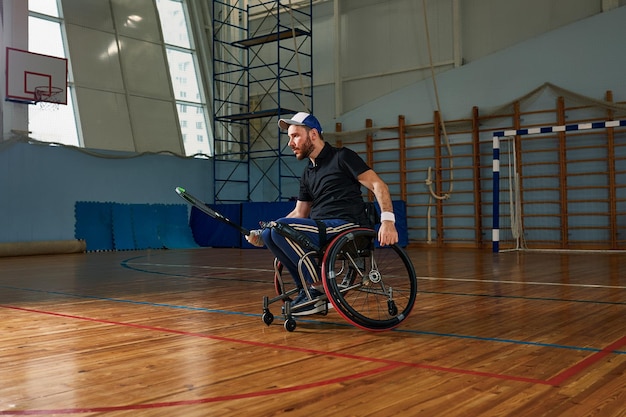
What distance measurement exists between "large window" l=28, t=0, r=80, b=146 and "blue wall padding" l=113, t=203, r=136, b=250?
58.8 inches

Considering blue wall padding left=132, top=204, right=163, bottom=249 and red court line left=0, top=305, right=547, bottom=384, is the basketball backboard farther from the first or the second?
red court line left=0, top=305, right=547, bottom=384

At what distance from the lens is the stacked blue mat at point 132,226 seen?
39.4 feet

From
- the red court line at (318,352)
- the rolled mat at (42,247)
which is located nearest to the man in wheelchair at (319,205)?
the red court line at (318,352)

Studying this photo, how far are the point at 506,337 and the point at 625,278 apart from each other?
3.27 m

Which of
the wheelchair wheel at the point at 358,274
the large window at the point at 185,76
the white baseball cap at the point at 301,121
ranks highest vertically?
the large window at the point at 185,76

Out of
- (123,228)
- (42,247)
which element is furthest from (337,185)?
(123,228)

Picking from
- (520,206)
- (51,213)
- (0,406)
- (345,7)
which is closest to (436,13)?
(345,7)

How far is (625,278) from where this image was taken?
5.64 metres

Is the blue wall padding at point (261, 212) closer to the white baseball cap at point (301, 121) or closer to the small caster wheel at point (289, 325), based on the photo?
the white baseball cap at point (301, 121)

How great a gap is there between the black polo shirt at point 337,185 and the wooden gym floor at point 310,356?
58cm

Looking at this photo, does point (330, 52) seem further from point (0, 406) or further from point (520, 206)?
point (0, 406)

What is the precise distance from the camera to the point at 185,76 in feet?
48.1

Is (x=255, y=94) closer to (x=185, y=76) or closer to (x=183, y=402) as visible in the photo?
(x=185, y=76)

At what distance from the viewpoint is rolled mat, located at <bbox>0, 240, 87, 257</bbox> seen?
407 inches
